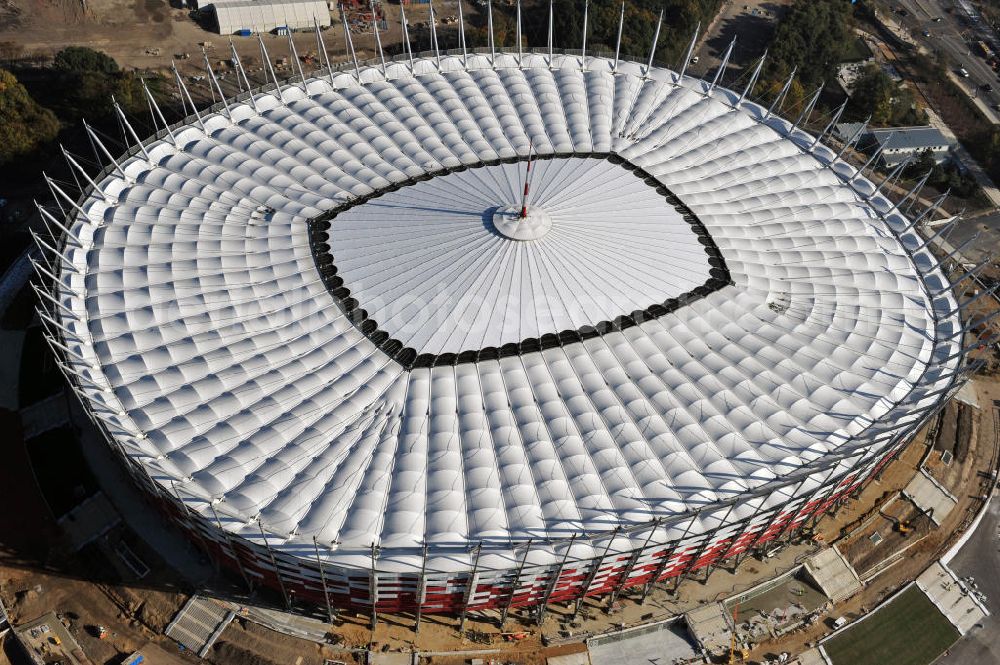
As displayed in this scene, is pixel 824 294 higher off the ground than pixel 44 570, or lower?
higher

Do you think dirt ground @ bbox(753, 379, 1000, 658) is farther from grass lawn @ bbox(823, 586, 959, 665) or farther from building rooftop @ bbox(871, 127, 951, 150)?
building rooftop @ bbox(871, 127, 951, 150)

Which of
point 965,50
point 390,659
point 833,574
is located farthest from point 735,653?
point 965,50

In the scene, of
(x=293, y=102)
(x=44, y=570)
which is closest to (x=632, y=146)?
(x=293, y=102)

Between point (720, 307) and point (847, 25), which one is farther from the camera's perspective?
point (847, 25)

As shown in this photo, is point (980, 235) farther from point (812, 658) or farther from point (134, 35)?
point (134, 35)

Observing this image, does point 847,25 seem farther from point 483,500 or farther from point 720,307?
point 483,500

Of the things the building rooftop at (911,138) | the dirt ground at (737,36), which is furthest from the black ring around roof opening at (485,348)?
the dirt ground at (737,36)
